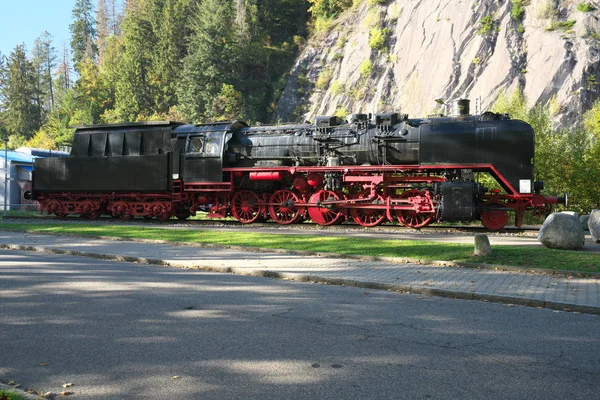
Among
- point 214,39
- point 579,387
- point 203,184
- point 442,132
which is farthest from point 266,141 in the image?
point 214,39

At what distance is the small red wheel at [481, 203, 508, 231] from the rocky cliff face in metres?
28.5

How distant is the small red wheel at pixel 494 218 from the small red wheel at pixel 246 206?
8.27 m

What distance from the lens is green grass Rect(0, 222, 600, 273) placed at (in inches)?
390

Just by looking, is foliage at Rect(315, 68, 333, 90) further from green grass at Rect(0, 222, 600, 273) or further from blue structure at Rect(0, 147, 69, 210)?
green grass at Rect(0, 222, 600, 273)

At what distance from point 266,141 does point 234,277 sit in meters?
10.7

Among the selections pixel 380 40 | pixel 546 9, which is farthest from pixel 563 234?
pixel 380 40

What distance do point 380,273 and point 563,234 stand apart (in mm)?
5183

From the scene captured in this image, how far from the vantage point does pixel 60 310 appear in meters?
6.72

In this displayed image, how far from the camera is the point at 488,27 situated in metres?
48.8

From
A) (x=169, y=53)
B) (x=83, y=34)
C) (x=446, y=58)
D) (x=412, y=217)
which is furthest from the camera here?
(x=83, y=34)

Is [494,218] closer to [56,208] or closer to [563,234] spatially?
[563,234]

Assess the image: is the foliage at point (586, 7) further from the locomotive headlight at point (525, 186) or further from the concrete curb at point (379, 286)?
the concrete curb at point (379, 286)

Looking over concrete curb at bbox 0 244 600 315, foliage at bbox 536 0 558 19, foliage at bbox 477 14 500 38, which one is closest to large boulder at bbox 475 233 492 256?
concrete curb at bbox 0 244 600 315

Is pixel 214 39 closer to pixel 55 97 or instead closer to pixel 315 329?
pixel 315 329
